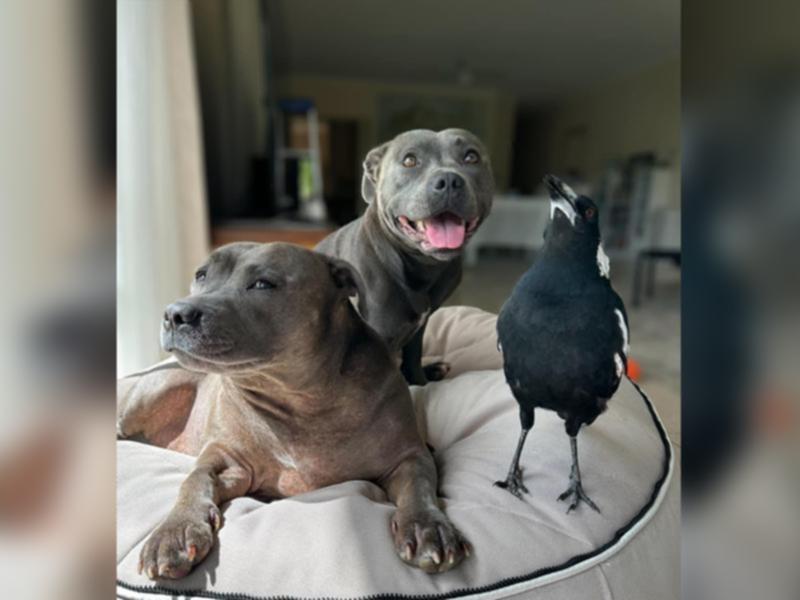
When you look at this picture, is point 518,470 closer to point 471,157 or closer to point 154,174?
point 471,157

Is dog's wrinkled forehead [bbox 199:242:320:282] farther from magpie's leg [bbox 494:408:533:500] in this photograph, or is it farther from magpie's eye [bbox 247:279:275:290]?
Answer: magpie's leg [bbox 494:408:533:500]

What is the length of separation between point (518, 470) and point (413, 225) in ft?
0.78

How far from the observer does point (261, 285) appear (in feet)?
1.76

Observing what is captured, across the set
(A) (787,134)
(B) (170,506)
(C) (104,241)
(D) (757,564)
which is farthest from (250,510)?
(A) (787,134)

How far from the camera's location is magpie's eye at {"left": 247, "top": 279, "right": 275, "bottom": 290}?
1.75 feet

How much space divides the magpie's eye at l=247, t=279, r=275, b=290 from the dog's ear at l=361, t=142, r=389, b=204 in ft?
0.42

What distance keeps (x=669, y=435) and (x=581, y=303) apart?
5.8 inches

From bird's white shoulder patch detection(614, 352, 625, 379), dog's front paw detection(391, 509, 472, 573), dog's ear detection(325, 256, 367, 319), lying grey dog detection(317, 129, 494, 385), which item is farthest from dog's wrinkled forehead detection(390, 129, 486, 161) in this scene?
dog's front paw detection(391, 509, 472, 573)

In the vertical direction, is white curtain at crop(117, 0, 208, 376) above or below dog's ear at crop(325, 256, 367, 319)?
above

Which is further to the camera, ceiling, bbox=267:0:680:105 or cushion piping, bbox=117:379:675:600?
ceiling, bbox=267:0:680:105

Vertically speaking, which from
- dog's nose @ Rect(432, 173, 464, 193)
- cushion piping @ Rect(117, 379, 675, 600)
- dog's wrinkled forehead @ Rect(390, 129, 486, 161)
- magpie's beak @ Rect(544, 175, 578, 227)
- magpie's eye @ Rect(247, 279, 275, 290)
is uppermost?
dog's wrinkled forehead @ Rect(390, 129, 486, 161)

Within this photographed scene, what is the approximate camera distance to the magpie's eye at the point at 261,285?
53cm

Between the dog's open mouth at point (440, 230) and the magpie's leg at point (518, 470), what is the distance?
0.16 meters

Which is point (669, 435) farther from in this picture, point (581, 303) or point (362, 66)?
point (362, 66)
